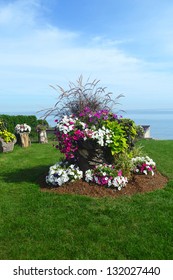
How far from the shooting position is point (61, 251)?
472cm

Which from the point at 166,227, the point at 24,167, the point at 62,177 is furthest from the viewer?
the point at 24,167

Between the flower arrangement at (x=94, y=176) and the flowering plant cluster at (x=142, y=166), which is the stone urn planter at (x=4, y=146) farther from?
the flowering plant cluster at (x=142, y=166)

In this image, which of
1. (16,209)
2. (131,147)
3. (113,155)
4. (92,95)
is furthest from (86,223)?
(92,95)

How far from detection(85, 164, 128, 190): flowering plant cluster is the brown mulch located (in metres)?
0.13

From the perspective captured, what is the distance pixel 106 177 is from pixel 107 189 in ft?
0.97

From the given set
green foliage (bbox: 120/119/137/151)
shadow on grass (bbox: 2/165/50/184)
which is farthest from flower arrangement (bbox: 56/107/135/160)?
shadow on grass (bbox: 2/165/50/184)

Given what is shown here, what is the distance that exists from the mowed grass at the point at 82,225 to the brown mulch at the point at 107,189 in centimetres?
24

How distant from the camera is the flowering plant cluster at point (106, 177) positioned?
7520mm

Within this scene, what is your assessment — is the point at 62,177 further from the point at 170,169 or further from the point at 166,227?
the point at 170,169

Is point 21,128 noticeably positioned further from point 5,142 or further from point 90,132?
point 90,132

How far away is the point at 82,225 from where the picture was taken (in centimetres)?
567

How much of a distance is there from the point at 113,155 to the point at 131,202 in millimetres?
1863

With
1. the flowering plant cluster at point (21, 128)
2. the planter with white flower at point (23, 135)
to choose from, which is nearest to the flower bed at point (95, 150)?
the planter with white flower at point (23, 135)

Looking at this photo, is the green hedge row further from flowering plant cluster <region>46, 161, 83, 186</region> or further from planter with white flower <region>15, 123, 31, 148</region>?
flowering plant cluster <region>46, 161, 83, 186</region>
